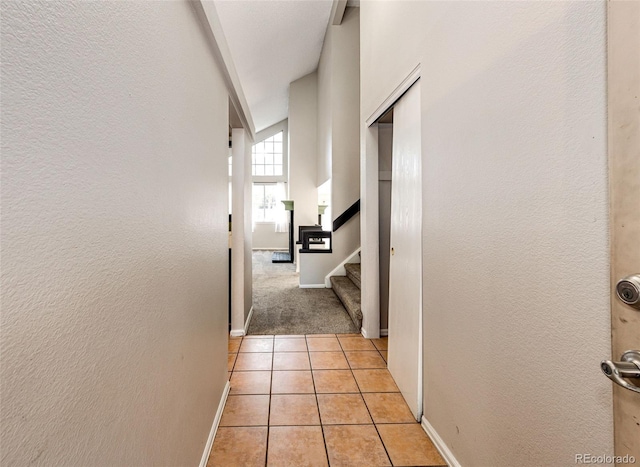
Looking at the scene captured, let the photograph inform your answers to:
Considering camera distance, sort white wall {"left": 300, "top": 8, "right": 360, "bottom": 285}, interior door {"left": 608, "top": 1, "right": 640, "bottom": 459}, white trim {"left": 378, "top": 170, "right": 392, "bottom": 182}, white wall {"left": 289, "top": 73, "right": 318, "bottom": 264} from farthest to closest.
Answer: white wall {"left": 289, "top": 73, "right": 318, "bottom": 264} < white wall {"left": 300, "top": 8, "right": 360, "bottom": 285} < white trim {"left": 378, "top": 170, "right": 392, "bottom": 182} < interior door {"left": 608, "top": 1, "right": 640, "bottom": 459}

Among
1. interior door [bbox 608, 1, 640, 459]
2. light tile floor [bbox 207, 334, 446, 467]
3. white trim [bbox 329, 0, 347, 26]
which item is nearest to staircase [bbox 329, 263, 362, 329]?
light tile floor [bbox 207, 334, 446, 467]

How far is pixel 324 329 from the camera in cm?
315

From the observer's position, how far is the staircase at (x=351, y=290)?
317 cm

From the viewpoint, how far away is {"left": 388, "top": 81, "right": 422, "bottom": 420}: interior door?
1802 millimetres

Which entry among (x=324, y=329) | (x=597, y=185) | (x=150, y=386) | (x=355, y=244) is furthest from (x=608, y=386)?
(x=355, y=244)

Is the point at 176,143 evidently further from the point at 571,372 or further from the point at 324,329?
the point at 324,329

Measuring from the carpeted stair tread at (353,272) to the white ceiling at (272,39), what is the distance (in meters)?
3.34

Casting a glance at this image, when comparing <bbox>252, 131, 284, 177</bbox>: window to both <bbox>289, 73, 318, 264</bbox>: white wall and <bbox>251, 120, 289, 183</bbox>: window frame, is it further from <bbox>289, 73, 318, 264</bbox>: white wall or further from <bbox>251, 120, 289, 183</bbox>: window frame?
<bbox>289, 73, 318, 264</bbox>: white wall

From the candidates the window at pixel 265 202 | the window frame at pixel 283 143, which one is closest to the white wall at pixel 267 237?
the window at pixel 265 202

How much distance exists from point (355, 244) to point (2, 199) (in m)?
4.53

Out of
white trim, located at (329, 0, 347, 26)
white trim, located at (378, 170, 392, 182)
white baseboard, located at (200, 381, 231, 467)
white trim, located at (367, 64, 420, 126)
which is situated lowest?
white baseboard, located at (200, 381, 231, 467)

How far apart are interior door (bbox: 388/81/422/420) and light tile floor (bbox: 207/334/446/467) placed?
178mm

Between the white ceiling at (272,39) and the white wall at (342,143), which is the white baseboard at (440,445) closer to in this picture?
the white wall at (342,143)

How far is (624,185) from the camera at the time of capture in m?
0.66
